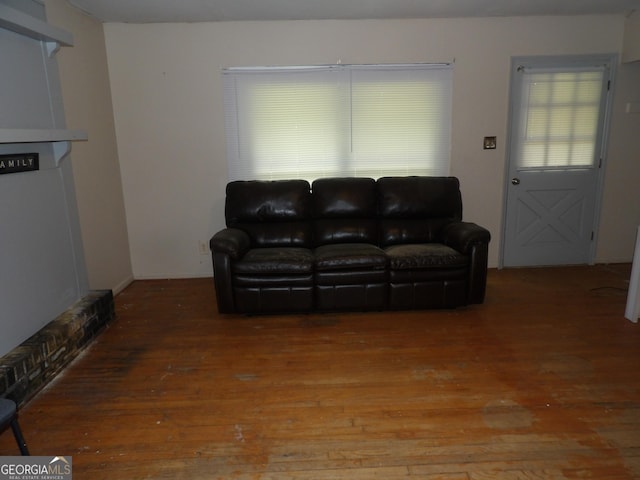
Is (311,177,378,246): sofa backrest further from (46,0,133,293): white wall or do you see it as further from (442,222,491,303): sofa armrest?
(46,0,133,293): white wall

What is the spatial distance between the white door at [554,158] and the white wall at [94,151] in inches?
158

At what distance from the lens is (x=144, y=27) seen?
4043 millimetres

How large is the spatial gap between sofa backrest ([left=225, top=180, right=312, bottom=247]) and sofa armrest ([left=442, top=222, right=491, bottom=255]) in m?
1.26

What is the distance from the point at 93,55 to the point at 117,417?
3.21 meters

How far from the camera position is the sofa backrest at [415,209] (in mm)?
3918

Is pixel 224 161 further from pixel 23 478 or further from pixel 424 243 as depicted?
pixel 23 478

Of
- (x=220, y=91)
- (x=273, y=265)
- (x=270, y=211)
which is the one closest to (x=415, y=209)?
(x=270, y=211)

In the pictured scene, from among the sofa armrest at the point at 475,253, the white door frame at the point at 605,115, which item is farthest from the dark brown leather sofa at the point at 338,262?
the white door frame at the point at 605,115

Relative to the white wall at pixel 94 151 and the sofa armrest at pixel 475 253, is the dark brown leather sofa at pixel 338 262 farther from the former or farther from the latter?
the white wall at pixel 94 151

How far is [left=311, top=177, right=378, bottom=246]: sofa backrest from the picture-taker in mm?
3900

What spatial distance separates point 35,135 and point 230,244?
1.45m

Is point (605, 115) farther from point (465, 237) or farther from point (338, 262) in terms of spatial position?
point (338, 262)

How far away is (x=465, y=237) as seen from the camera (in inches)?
135

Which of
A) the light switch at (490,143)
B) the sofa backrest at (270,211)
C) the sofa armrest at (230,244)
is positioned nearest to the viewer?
the sofa armrest at (230,244)
